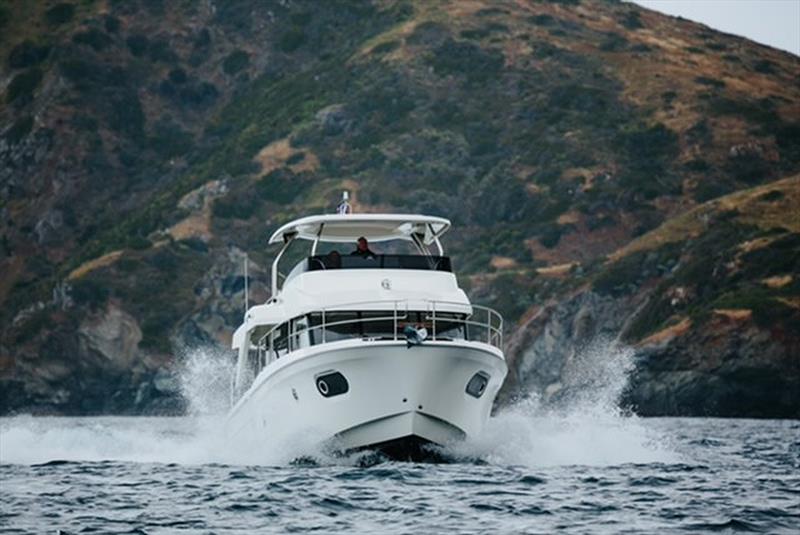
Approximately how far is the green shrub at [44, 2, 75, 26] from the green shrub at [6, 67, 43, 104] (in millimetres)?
11956

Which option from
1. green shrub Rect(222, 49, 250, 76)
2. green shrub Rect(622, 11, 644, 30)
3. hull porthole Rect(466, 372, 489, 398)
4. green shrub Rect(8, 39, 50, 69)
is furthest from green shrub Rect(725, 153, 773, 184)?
hull porthole Rect(466, 372, 489, 398)

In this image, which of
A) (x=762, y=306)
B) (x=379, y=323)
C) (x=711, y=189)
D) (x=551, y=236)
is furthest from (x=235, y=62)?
(x=379, y=323)

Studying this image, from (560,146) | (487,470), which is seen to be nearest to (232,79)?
(560,146)

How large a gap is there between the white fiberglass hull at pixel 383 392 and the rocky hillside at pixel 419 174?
54.8 meters

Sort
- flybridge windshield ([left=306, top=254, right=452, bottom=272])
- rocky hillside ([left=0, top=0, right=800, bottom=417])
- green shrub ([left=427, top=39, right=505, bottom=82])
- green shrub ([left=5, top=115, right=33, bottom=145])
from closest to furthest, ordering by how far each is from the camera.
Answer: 1. flybridge windshield ([left=306, top=254, right=452, bottom=272])
2. rocky hillside ([left=0, top=0, right=800, bottom=417])
3. green shrub ([left=427, top=39, right=505, bottom=82])
4. green shrub ([left=5, top=115, right=33, bottom=145])

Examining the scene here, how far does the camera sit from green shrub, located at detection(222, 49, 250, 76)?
187625 mm

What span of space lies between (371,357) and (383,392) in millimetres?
724

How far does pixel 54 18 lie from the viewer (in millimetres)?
193000

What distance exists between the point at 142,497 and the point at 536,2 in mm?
162575

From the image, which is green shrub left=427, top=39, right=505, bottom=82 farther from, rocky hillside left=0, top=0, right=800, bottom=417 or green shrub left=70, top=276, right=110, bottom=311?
green shrub left=70, top=276, right=110, bottom=311

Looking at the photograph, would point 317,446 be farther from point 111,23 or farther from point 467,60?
point 111,23

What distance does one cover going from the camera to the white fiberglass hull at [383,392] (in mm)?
30562

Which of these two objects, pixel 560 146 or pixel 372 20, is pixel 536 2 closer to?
pixel 372 20

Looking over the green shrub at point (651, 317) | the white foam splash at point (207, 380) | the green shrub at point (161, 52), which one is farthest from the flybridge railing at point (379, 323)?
the green shrub at point (161, 52)
